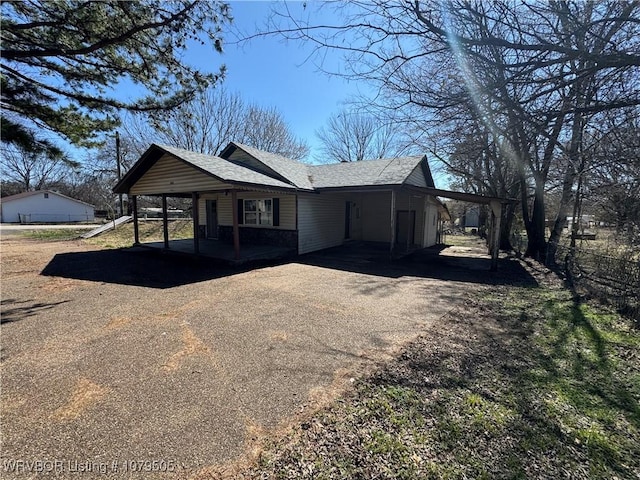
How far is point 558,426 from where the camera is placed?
8.73 feet

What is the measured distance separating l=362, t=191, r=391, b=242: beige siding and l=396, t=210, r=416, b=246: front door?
511 mm

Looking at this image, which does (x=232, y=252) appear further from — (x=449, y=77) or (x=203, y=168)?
(x=449, y=77)

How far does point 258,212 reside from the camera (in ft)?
45.0

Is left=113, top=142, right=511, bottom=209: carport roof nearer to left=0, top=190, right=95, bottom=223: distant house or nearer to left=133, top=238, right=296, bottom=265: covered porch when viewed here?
left=133, top=238, right=296, bottom=265: covered porch

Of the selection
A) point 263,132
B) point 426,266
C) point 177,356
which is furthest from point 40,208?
point 177,356

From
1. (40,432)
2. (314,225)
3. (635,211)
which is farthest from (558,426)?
(314,225)

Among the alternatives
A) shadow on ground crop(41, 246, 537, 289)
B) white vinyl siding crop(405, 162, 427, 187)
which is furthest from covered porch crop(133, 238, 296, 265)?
white vinyl siding crop(405, 162, 427, 187)

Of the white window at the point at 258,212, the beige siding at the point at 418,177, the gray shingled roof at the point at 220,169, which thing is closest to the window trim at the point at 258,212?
the white window at the point at 258,212

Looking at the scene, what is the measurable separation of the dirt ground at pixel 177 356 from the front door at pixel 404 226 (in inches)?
298

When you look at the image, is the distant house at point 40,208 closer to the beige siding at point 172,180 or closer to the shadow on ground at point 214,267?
the shadow on ground at point 214,267

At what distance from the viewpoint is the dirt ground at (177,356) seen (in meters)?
2.36

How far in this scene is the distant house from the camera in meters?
37.8

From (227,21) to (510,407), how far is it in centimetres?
763

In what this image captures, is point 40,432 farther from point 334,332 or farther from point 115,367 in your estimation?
point 334,332
